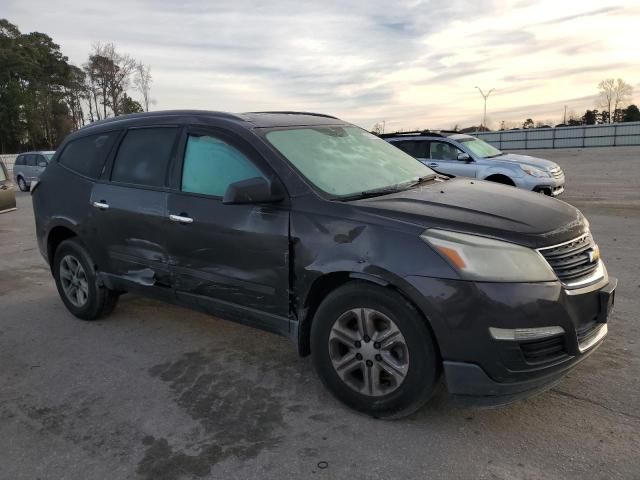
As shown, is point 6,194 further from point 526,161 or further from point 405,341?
point 526,161

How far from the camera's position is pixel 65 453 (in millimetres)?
2920

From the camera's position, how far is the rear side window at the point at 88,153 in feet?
15.4

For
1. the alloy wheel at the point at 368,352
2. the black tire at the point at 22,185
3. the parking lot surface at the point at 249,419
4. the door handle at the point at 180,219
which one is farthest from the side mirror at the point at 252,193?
the black tire at the point at 22,185

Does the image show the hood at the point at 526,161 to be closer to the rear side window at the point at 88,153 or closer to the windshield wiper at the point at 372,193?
the windshield wiper at the point at 372,193

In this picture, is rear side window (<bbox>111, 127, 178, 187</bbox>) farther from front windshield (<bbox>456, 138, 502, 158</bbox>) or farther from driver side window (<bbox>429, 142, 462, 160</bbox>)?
front windshield (<bbox>456, 138, 502, 158</bbox>)

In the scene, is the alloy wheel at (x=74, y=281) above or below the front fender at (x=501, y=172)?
below

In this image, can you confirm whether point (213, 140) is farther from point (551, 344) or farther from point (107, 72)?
point (107, 72)

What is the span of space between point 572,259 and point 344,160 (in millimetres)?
1648

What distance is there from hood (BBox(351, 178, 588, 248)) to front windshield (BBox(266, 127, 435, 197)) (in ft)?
0.83

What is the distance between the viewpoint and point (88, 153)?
486cm

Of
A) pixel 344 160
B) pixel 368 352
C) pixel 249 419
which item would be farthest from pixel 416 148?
pixel 249 419

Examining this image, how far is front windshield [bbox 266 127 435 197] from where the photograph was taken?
3502 millimetres

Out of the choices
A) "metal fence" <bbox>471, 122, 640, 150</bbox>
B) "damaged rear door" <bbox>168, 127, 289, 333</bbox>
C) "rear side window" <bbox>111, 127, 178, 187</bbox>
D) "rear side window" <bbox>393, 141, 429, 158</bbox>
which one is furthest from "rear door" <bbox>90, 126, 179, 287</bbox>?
"metal fence" <bbox>471, 122, 640, 150</bbox>

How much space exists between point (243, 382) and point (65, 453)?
45.6 inches
